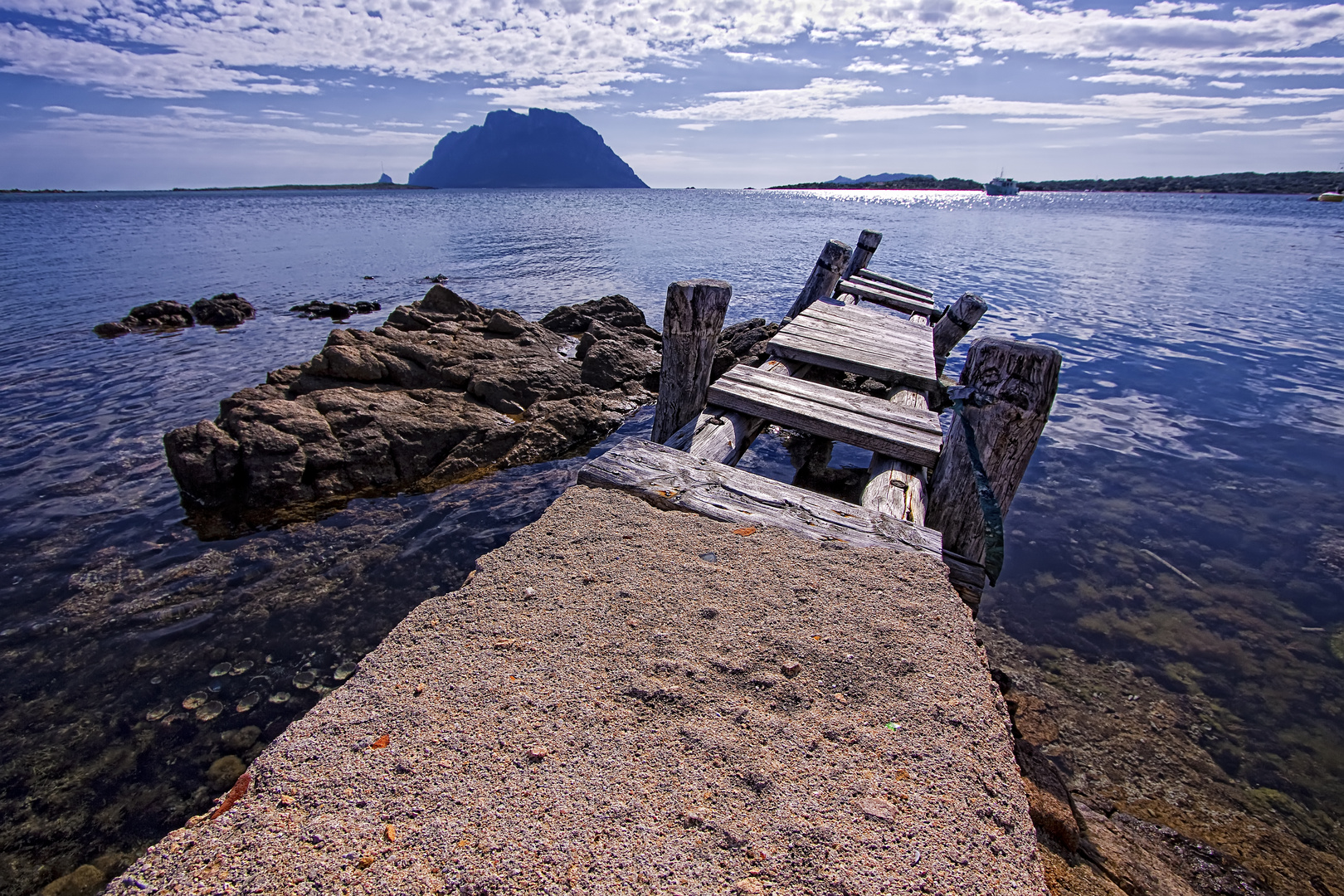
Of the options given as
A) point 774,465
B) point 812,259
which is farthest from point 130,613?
point 812,259

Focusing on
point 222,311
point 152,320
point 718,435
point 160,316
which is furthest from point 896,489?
point 160,316

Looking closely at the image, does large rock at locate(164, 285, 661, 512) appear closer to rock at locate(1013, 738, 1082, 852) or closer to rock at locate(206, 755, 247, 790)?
rock at locate(206, 755, 247, 790)

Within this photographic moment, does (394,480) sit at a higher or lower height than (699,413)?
lower

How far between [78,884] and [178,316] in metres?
15.5

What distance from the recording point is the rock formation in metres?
13.9

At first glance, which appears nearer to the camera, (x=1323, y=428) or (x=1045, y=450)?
(x=1045, y=450)

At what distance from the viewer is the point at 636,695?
7.08 feet

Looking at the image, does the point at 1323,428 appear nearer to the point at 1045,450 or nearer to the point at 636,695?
the point at 1045,450

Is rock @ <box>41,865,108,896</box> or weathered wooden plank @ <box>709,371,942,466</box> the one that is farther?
weathered wooden plank @ <box>709,371,942,466</box>

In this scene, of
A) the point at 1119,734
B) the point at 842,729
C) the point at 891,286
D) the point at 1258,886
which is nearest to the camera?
the point at 842,729

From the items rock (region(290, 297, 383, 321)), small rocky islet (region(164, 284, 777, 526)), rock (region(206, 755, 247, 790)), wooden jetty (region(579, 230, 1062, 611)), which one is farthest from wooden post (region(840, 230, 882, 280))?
rock (region(290, 297, 383, 321))

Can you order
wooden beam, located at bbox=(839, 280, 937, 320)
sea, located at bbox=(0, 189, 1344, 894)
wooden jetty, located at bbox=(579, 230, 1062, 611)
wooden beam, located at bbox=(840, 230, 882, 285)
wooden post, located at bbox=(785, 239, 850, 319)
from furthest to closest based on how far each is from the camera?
wooden beam, located at bbox=(840, 230, 882, 285) → wooden beam, located at bbox=(839, 280, 937, 320) → wooden post, located at bbox=(785, 239, 850, 319) → sea, located at bbox=(0, 189, 1344, 894) → wooden jetty, located at bbox=(579, 230, 1062, 611)

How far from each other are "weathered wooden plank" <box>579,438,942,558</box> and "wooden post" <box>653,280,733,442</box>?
1.24m

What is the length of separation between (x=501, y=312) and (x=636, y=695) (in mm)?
9843
